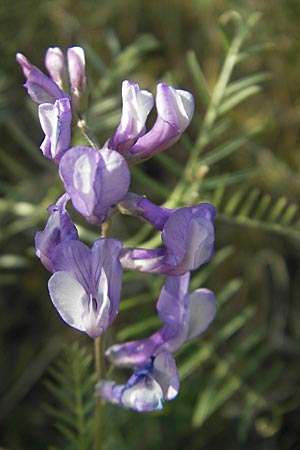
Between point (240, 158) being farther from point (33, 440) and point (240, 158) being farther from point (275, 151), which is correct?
point (33, 440)

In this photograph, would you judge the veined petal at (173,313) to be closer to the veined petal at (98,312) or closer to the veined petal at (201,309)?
the veined petal at (201,309)

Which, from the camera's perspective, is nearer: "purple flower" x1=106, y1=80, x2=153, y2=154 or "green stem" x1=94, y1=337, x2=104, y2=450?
"purple flower" x1=106, y1=80, x2=153, y2=154

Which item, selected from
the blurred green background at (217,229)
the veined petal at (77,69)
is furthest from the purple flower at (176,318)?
the blurred green background at (217,229)

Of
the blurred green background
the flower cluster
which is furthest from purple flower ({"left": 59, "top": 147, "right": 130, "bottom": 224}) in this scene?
the blurred green background

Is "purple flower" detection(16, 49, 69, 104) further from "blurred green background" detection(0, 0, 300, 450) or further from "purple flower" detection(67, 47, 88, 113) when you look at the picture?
"blurred green background" detection(0, 0, 300, 450)

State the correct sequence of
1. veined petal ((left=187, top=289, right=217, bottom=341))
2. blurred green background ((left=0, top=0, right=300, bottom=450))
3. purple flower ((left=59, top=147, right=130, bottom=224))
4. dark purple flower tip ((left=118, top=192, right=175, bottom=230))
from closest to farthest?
purple flower ((left=59, top=147, right=130, bottom=224))
dark purple flower tip ((left=118, top=192, right=175, bottom=230))
veined petal ((left=187, top=289, right=217, bottom=341))
blurred green background ((left=0, top=0, right=300, bottom=450))

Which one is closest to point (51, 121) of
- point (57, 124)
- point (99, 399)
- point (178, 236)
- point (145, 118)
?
point (57, 124)

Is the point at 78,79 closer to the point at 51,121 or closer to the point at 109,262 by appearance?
the point at 51,121
